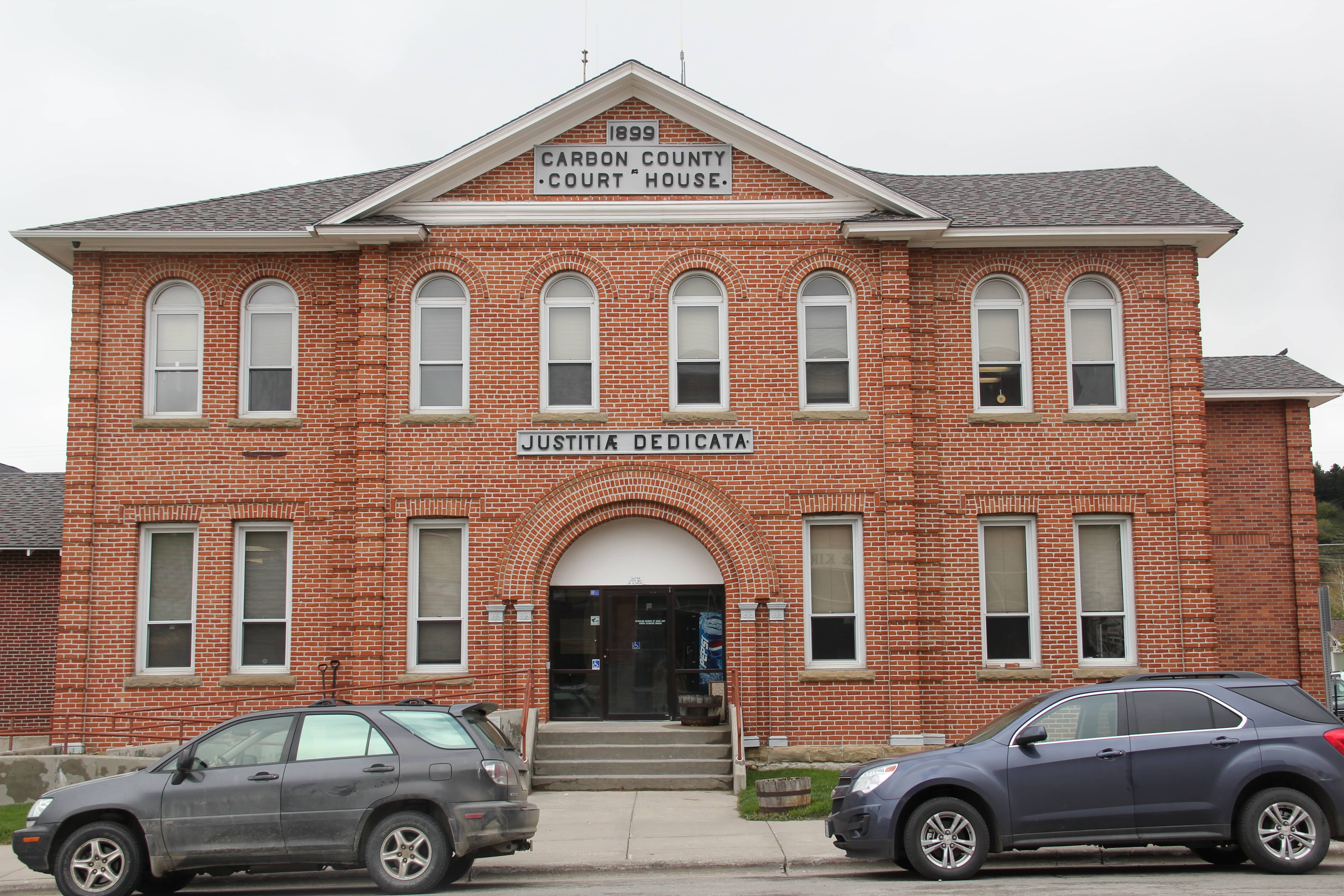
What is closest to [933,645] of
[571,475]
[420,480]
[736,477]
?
[736,477]

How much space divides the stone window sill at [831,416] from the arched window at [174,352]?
29.4 feet

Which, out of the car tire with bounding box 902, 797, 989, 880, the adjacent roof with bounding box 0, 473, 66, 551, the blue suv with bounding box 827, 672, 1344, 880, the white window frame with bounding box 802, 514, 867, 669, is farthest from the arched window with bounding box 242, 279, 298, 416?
the car tire with bounding box 902, 797, 989, 880

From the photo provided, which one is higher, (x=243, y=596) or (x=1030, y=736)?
(x=243, y=596)

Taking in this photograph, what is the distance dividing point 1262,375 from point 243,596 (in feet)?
55.5

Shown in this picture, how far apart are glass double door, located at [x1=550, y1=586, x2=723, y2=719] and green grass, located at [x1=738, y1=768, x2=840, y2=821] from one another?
6.37 feet

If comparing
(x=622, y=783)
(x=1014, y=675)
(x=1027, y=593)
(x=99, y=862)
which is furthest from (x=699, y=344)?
(x=99, y=862)

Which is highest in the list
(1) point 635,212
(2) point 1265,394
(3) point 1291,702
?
(1) point 635,212

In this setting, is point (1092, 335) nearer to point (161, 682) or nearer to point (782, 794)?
point (782, 794)

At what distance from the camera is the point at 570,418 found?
57.3 ft

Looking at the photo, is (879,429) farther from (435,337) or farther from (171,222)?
(171,222)

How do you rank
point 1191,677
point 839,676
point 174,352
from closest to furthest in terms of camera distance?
point 1191,677, point 839,676, point 174,352

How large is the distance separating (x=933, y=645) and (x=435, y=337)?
8519 mm

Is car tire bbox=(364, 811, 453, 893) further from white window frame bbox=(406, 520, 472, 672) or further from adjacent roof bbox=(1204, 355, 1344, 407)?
adjacent roof bbox=(1204, 355, 1344, 407)

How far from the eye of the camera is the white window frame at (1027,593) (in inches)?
698
